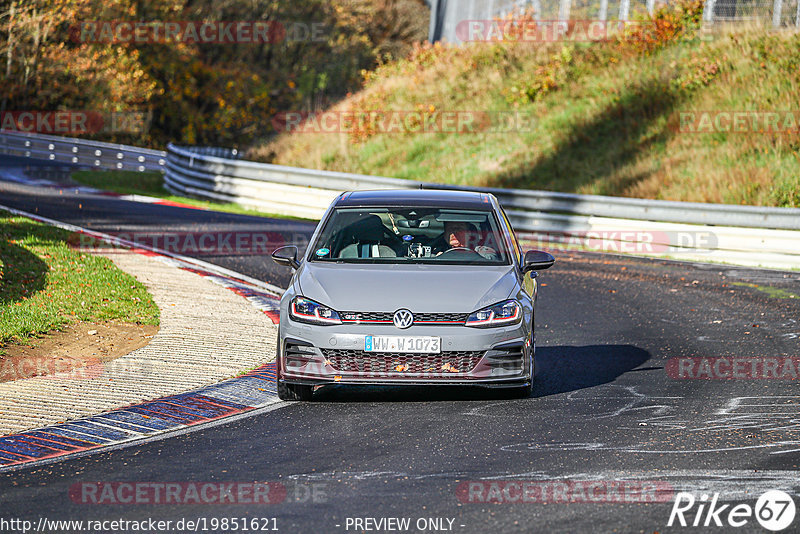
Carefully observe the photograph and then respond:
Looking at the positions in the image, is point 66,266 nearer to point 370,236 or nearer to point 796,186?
point 370,236

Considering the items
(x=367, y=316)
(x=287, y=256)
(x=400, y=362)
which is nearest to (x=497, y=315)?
(x=400, y=362)

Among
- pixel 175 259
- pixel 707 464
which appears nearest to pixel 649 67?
pixel 175 259

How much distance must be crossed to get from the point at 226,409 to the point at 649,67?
2576 cm

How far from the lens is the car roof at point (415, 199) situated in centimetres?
984

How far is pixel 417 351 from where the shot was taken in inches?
325

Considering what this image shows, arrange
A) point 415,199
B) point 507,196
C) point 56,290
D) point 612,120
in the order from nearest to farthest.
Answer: point 415,199, point 56,290, point 507,196, point 612,120

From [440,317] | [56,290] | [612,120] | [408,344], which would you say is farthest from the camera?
[612,120]

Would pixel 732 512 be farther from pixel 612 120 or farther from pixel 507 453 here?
pixel 612 120

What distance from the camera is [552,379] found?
978cm

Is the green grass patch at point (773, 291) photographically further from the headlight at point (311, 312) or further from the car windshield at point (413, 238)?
the headlight at point (311, 312)

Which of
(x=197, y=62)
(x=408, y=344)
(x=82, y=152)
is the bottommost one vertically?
(x=408, y=344)

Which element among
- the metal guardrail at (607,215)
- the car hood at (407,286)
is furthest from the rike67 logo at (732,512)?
the metal guardrail at (607,215)

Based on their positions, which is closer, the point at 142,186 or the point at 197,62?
the point at 142,186

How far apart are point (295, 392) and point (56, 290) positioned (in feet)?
18.1
